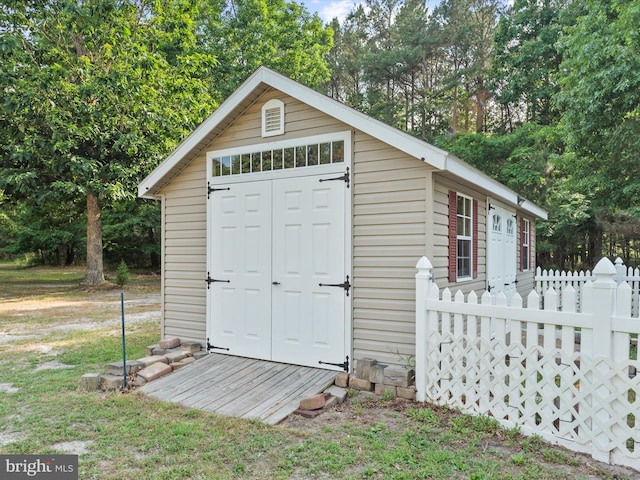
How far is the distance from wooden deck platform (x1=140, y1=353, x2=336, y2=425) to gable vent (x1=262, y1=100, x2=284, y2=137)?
2.88 meters

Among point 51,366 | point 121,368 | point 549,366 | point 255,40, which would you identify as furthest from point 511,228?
point 255,40

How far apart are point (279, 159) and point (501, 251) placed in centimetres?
448

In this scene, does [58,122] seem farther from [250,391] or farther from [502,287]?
[502,287]

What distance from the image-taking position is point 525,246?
975 centimetres

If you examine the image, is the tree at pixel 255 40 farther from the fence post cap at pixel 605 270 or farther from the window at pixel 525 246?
the fence post cap at pixel 605 270

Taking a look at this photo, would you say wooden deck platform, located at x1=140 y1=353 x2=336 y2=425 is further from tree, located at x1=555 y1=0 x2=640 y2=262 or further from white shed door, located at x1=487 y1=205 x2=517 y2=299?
tree, located at x1=555 y1=0 x2=640 y2=262

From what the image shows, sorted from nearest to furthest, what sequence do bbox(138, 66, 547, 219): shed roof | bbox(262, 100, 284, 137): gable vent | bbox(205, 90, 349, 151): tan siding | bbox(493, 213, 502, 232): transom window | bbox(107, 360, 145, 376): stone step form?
bbox(138, 66, 547, 219): shed roof, bbox(107, 360, 145, 376): stone step, bbox(205, 90, 349, 151): tan siding, bbox(262, 100, 284, 137): gable vent, bbox(493, 213, 502, 232): transom window

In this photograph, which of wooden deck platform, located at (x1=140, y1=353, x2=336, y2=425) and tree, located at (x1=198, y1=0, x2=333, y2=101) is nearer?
wooden deck platform, located at (x1=140, y1=353, x2=336, y2=425)

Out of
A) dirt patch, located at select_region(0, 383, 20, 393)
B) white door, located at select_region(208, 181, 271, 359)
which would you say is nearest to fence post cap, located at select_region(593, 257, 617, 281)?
white door, located at select_region(208, 181, 271, 359)

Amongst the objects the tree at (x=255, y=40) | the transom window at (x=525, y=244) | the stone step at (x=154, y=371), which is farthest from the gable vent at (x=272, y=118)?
the tree at (x=255, y=40)

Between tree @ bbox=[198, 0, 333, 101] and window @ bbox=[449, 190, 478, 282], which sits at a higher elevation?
tree @ bbox=[198, 0, 333, 101]

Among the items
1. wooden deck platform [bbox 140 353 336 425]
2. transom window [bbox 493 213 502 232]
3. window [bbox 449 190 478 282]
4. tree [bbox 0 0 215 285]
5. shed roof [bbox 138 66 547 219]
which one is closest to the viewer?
wooden deck platform [bbox 140 353 336 425]

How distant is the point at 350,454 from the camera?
9.91 ft

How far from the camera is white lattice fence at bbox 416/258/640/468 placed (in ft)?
9.28
